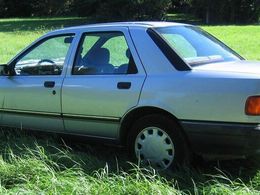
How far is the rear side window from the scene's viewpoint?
20.5 feet

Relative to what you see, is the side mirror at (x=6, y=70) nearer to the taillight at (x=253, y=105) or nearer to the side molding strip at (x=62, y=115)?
the side molding strip at (x=62, y=115)

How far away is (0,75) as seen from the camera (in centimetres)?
713

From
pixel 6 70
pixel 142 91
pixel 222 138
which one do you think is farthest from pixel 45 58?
pixel 222 138

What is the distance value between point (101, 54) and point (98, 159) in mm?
1209

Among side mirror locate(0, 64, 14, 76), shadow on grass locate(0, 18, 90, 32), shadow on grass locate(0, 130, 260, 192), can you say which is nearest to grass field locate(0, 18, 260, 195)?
shadow on grass locate(0, 130, 260, 192)

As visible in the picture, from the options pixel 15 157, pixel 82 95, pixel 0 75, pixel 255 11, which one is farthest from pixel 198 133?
pixel 255 11

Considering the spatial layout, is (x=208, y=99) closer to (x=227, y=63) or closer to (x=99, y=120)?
(x=227, y=63)

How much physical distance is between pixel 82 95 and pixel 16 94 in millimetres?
1076

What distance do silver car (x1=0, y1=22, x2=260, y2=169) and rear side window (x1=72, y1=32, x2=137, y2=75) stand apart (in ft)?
0.04

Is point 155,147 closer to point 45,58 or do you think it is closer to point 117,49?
point 117,49

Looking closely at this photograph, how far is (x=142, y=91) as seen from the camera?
18.9 ft

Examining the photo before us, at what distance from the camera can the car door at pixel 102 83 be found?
592 centimetres

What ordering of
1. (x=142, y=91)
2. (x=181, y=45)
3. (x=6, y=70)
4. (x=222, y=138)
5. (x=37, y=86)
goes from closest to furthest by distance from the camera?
(x=222, y=138) → (x=142, y=91) → (x=181, y=45) → (x=37, y=86) → (x=6, y=70)

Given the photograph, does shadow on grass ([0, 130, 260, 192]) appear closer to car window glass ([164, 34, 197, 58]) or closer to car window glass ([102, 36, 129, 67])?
car window glass ([102, 36, 129, 67])
